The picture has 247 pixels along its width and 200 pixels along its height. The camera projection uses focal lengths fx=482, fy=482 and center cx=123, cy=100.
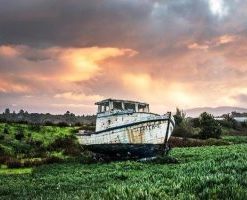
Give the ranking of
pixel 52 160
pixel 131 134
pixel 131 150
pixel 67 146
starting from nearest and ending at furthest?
pixel 52 160
pixel 131 134
pixel 131 150
pixel 67 146

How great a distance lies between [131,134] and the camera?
38.8 metres

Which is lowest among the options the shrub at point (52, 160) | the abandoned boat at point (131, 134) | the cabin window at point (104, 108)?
the shrub at point (52, 160)

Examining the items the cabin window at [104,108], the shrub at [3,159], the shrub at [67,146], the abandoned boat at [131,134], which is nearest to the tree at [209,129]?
the shrub at [67,146]

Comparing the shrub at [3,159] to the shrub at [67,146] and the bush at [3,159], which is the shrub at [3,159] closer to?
the bush at [3,159]

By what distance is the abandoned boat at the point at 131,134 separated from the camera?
127 ft

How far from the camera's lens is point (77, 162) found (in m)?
38.2

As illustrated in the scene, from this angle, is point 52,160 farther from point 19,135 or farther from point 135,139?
point 19,135

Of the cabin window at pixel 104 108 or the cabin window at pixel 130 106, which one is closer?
the cabin window at pixel 104 108

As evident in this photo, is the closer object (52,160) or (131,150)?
(52,160)

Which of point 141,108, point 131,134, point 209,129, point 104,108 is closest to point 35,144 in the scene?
point 104,108

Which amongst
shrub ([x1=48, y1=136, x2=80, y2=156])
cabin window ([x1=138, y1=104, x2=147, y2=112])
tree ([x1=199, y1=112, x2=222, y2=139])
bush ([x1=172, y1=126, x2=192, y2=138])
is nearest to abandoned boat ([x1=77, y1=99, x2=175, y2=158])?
cabin window ([x1=138, y1=104, x2=147, y2=112])

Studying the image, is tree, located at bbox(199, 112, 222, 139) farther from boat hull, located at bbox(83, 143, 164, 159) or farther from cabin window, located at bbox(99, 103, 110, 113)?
boat hull, located at bbox(83, 143, 164, 159)

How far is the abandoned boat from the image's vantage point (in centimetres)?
3881

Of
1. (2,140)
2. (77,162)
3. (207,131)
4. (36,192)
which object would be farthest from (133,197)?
(207,131)
